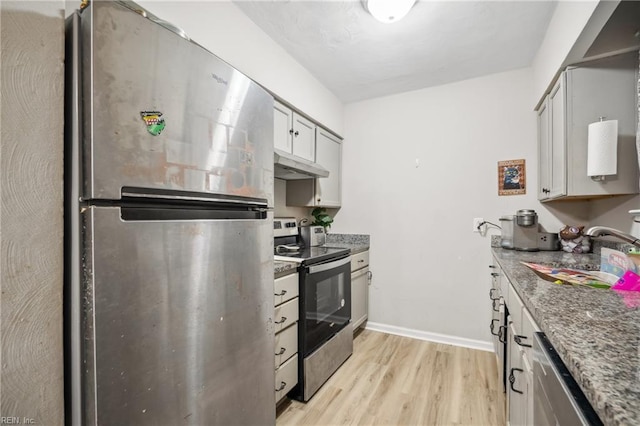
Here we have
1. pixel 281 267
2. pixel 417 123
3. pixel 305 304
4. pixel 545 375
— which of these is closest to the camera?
pixel 545 375

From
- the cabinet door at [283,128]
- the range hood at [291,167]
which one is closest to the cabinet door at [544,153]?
the range hood at [291,167]

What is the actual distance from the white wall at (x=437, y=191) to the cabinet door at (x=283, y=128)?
1.01 metres

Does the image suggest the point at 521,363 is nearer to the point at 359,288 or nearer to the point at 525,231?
the point at 525,231

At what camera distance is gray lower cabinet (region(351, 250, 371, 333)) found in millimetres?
2607

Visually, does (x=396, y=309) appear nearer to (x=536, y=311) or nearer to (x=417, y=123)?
(x=417, y=123)

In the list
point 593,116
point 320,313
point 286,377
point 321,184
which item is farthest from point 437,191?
point 286,377

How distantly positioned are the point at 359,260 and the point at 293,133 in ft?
4.45

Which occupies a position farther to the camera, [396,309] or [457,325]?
[396,309]

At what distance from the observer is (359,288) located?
274cm

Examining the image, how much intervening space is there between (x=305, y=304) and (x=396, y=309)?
1429 mm

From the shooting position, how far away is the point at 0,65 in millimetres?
654

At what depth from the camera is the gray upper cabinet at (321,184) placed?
8.87ft

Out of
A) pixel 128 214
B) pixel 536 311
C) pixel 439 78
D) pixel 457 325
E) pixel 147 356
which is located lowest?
pixel 457 325

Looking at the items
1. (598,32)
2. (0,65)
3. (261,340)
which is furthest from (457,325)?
(0,65)
